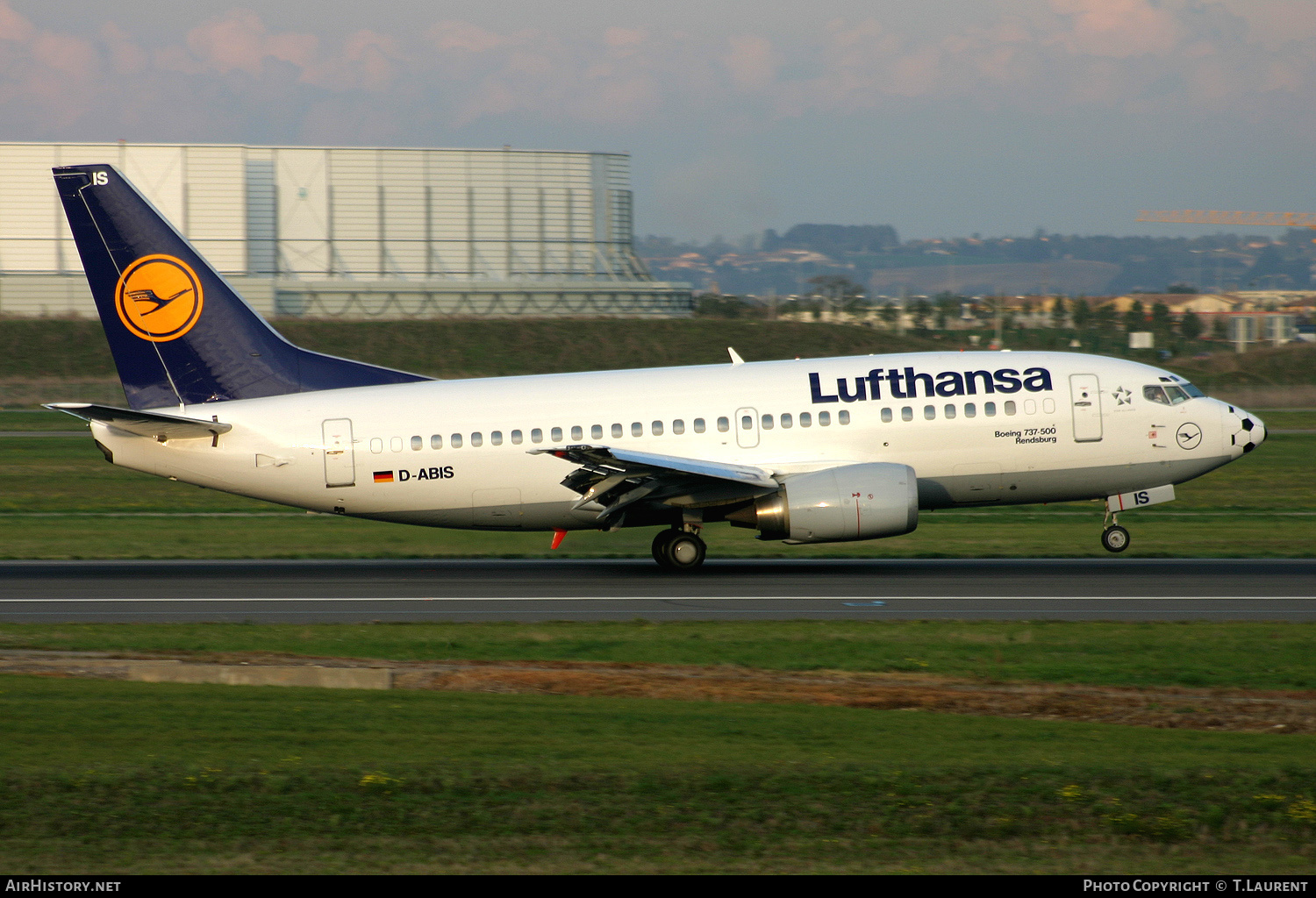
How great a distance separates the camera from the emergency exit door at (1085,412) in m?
24.8

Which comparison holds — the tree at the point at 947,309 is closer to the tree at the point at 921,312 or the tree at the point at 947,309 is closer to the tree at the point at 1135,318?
the tree at the point at 921,312

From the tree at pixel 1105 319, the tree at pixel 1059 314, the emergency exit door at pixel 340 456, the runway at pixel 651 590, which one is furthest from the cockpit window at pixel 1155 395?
the tree at pixel 1059 314

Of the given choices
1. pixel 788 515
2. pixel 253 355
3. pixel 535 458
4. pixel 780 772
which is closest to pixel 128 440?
pixel 253 355

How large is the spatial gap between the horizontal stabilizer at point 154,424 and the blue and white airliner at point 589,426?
5 cm

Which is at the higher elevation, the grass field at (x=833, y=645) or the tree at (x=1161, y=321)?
the tree at (x=1161, y=321)

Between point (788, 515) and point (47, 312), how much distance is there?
91899 mm

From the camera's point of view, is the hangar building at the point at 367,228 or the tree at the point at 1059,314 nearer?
the hangar building at the point at 367,228

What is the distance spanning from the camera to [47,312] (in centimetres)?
9994

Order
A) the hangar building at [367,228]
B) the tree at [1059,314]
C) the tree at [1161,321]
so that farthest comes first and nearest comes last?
the tree at [1059,314] → the tree at [1161,321] → the hangar building at [367,228]

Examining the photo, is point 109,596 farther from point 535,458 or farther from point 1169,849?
point 1169,849

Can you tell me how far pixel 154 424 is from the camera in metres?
24.0

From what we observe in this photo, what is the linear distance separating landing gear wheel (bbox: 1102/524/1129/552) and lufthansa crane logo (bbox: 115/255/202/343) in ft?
59.3

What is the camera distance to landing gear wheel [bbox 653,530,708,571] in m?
24.9

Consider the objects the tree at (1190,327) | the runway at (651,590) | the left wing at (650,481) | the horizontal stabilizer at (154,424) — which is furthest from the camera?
the tree at (1190,327)
